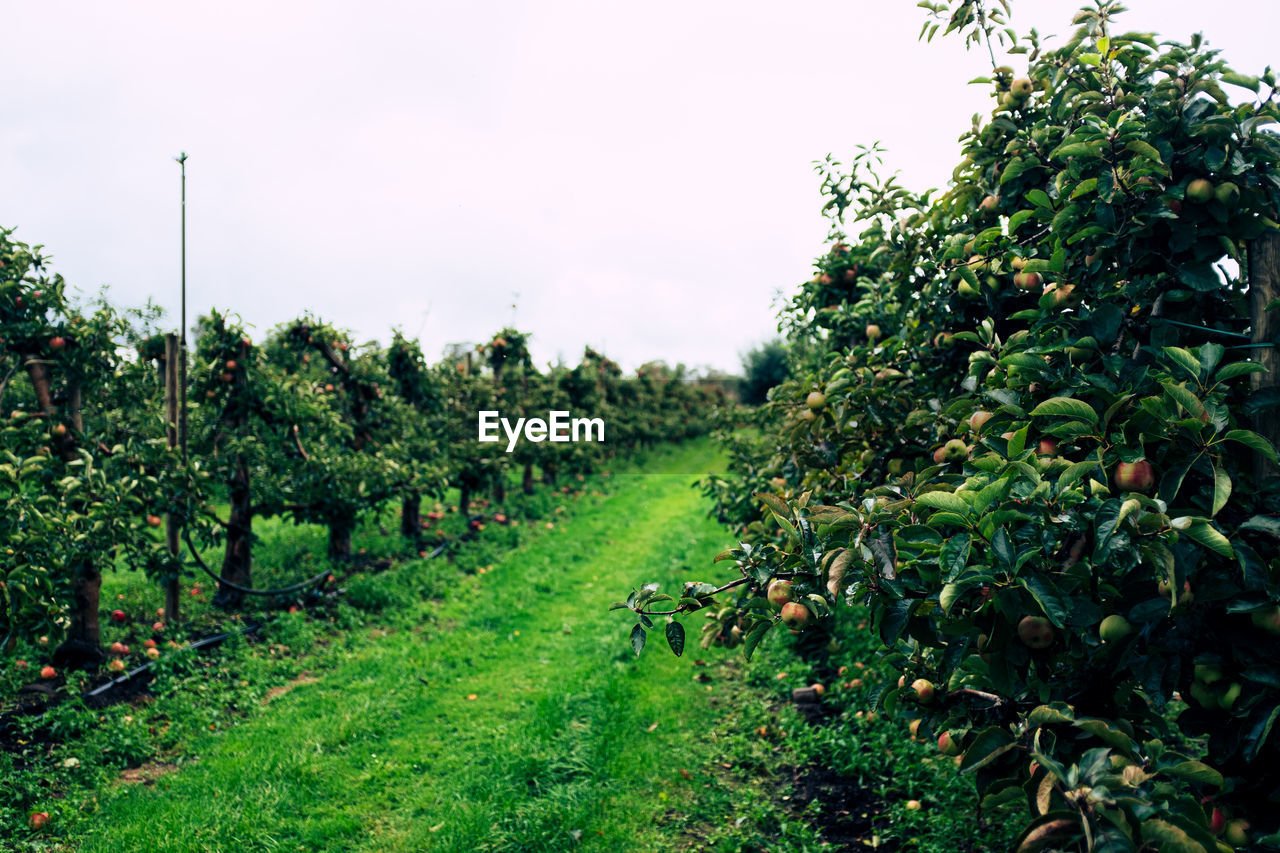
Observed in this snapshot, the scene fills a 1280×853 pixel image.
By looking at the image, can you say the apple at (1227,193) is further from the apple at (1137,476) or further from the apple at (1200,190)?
the apple at (1137,476)

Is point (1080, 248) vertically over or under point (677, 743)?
over

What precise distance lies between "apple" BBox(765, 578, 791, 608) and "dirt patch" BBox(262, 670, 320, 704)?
4.19 metres

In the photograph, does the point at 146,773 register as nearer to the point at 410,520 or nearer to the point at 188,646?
the point at 188,646

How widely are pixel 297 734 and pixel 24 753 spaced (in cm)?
124

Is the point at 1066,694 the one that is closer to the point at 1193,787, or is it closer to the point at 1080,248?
the point at 1193,787

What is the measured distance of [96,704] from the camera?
4.29 metres

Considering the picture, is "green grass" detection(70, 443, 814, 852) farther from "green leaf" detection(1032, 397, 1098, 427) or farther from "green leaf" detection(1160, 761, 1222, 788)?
"green leaf" detection(1032, 397, 1098, 427)

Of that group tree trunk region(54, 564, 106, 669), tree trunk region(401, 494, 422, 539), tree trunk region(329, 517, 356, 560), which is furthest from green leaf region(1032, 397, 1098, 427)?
tree trunk region(401, 494, 422, 539)

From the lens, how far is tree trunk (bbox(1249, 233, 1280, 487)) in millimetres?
1731

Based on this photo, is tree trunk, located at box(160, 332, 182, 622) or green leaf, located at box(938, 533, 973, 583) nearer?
green leaf, located at box(938, 533, 973, 583)

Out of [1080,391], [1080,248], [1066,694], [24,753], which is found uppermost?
[1080,248]

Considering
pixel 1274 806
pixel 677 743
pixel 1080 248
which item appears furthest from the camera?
pixel 677 743

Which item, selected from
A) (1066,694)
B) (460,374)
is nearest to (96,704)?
(1066,694)

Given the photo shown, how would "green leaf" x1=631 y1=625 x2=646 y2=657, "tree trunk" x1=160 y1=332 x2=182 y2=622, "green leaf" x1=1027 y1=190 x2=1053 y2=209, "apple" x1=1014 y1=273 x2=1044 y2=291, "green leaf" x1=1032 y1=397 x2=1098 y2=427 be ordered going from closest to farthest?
1. "green leaf" x1=1032 y1=397 x2=1098 y2=427
2. "green leaf" x1=631 y1=625 x2=646 y2=657
3. "green leaf" x1=1027 y1=190 x2=1053 y2=209
4. "apple" x1=1014 y1=273 x2=1044 y2=291
5. "tree trunk" x1=160 y1=332 x2=182 y2=622
